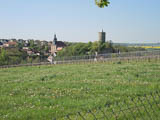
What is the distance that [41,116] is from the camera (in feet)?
19.3

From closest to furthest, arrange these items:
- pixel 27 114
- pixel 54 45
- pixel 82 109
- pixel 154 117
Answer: pixel 154 117 → pixel 27 114 → pixel 82 109 → pixel 54 45

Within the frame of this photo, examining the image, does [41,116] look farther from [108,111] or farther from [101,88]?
[101,88]

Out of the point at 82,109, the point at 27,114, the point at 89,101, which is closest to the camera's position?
the point at 27,114

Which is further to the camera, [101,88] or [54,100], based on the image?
[101,88]

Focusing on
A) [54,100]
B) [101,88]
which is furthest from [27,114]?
[101,88]

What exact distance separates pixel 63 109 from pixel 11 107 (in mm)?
1619

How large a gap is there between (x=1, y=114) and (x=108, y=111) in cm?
289

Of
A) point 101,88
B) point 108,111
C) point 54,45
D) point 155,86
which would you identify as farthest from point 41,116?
point 54,45

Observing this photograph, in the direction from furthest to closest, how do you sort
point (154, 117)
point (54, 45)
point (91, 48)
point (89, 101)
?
point (54, 45), point (91, 48), point (89, 101), point (154, 117)

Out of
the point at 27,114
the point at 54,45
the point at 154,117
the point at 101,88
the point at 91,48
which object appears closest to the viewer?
the point at 154,117

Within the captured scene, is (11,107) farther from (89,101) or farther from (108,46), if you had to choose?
(108,46)

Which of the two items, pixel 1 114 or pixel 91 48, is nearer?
pixel 1 114

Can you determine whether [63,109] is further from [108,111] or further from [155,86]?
[155,86]

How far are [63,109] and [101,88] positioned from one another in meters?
3.19
